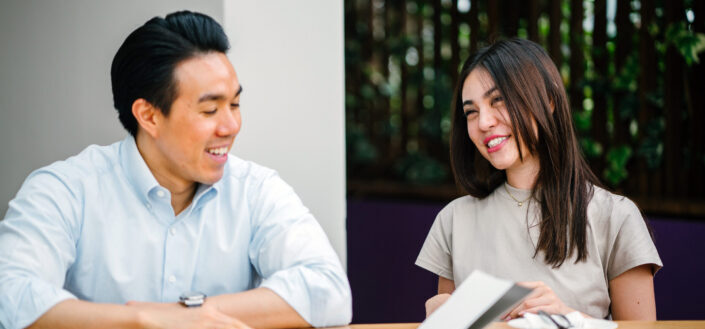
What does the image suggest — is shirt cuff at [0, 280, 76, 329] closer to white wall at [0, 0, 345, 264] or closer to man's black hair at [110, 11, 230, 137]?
man's black hair at [110, 11, 230, 137]

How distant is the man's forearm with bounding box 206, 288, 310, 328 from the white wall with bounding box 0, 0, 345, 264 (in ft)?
2.40

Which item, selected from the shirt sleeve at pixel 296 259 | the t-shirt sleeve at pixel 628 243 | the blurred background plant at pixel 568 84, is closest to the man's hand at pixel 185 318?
the shirt sleeve at pixel 296 259

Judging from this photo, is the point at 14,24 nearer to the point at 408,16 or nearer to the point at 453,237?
the point at 453,237

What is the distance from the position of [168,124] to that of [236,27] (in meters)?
0.53

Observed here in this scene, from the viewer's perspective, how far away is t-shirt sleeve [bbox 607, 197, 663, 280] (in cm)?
188

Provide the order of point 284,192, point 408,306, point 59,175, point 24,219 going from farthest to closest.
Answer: point 408,306, point 284,192, point 59,175, point 24,219

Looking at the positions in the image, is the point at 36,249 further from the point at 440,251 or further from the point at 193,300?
the point at 440,251

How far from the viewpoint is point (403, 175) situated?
4688 mm

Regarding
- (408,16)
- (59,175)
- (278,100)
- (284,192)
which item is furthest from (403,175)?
(59,175)

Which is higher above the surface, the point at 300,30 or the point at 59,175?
the point at 300,30

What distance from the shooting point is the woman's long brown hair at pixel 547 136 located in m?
1.93

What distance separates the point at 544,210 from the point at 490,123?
0.31 meters

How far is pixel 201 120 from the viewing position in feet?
5.50

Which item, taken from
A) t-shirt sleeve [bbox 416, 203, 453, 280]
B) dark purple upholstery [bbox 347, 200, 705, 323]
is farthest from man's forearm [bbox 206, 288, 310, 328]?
dark purple upholstery [bbox 347, 200, 705, 323]
